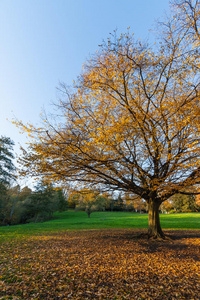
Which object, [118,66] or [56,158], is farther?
[56,158]

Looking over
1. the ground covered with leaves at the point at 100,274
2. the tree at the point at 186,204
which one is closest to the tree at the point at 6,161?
the ground covered with leaves at the point at 100,274

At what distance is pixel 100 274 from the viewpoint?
4609mm

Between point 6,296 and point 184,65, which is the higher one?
point 184,65

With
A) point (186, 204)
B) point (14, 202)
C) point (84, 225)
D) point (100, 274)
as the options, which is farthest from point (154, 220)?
point (186, 204)

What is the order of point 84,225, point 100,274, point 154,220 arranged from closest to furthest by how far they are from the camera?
point 100,274, point 154,220, point 84,225

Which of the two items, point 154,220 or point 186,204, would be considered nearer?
point 154,220

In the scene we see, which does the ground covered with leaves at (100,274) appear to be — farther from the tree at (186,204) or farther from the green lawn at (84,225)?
the tree at (186,204)

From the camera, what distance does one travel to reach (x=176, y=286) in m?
4.09

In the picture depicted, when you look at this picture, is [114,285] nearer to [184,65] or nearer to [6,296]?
[6,296]

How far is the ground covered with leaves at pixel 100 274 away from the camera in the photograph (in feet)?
12.3

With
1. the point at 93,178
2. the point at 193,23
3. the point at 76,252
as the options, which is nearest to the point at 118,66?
the point at 193,23

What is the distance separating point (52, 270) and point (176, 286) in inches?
129

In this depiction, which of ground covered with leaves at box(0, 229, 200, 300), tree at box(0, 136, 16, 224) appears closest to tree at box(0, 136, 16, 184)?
tree at box(0, 136, 16, 224)

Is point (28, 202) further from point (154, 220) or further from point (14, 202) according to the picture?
point (154, 220)
